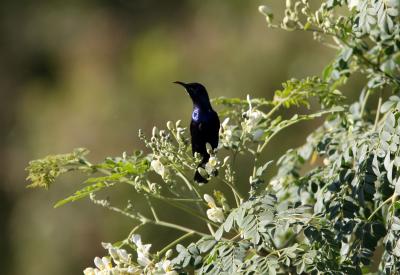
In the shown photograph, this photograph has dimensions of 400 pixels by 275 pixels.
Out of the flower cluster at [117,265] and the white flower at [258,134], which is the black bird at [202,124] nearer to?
the white flower at [258,134]

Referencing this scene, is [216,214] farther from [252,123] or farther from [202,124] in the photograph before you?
[202,124]

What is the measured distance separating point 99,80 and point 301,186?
8.75 m

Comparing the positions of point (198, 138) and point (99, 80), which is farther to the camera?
point (99, 80)

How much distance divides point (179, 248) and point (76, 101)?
352 inches

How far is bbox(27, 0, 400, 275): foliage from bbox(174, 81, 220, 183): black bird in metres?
0.06

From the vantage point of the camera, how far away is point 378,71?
7.86 ft

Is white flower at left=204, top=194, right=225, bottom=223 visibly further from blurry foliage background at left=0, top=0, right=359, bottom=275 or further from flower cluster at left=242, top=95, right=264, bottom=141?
blurry foliage background at left=0, top=0, right=359, bottom=275

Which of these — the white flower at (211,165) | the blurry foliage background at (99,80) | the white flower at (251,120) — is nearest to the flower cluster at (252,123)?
the white flower at (251,120)

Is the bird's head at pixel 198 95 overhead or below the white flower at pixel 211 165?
overhead

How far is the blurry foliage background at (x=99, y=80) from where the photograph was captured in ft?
29.6

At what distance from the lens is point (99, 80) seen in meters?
10.8

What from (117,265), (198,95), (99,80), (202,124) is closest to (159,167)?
(117,265)

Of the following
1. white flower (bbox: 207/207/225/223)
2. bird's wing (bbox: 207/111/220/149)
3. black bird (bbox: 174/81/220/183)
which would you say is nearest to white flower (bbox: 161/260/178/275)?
white flower (bbox: 207/207/225/223)

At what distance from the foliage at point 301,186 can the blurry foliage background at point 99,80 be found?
18.0 feet
